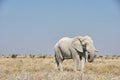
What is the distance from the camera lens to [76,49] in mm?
18516

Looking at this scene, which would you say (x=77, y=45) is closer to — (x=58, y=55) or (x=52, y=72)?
(x=58, y=55)

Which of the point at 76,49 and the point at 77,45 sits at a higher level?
the point at 77,45

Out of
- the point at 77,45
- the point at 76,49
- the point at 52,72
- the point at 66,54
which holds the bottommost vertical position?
the point at 52,72

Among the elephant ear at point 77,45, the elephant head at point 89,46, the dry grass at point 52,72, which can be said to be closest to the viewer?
the dry grass at point 52,72

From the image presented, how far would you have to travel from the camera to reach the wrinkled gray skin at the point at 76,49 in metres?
18.1

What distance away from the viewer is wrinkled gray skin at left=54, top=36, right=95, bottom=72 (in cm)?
1808

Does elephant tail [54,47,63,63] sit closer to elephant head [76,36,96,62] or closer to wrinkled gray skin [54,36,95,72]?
wrinkled gray skin [54,36,95,72]

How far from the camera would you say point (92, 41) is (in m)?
18.3

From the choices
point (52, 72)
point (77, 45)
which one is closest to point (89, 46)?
point (77, 45)

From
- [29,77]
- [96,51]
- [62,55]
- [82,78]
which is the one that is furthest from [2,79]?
[62,55]

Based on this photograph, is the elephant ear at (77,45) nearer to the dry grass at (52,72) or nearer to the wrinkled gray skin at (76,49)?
the wrinkled gray skin at (76,49)

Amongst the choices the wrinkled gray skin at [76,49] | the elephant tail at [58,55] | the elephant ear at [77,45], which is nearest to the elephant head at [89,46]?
the wrinkled gray skin at [76,49]

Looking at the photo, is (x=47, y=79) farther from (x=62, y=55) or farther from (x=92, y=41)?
(x=62, y=55)

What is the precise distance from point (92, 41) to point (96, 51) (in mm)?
494
